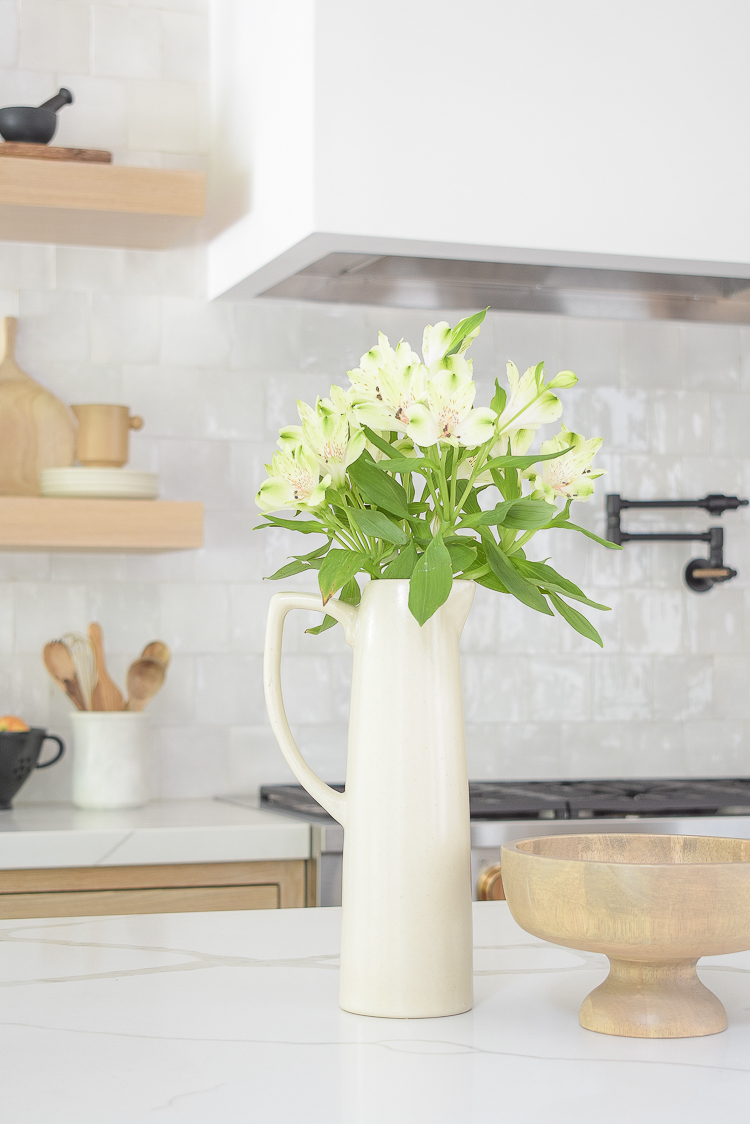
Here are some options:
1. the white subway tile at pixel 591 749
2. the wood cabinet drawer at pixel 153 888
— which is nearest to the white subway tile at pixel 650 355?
the white subway tile at pixel 591 749

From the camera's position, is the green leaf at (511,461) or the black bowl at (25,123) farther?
the black bowl at (25,123)

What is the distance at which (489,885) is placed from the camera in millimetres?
2107

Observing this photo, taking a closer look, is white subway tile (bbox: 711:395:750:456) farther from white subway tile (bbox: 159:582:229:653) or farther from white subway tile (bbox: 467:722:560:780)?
white subway tile (bbox: 159:582:229:653)

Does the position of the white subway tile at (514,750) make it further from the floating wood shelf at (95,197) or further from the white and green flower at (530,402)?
the white and green flower at (530,402)

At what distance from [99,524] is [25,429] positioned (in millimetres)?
295

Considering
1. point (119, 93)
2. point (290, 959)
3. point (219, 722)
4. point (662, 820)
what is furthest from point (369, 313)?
point (290, 959)

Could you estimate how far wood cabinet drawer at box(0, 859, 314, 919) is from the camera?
6.78 ft

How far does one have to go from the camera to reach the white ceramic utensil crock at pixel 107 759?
2.41 metres

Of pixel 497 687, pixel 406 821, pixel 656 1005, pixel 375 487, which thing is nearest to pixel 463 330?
pixel 375 487

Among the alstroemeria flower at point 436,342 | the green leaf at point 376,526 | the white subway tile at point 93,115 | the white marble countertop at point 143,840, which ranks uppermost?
the white subway tile at point 93,115

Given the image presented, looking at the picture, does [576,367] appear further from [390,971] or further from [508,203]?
[390,971]

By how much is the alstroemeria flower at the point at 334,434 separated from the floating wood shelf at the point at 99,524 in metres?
1.51

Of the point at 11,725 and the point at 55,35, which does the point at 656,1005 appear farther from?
the point at 55,35

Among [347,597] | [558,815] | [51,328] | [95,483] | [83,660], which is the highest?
[51,328]
